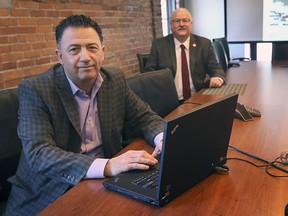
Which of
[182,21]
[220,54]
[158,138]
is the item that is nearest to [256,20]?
[220,54]

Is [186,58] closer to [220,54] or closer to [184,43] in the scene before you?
[184,43]

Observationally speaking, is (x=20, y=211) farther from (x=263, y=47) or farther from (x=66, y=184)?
(x=263, y=47)

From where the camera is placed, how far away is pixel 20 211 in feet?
4.36

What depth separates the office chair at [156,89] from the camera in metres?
2.09

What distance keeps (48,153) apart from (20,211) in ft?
1.06

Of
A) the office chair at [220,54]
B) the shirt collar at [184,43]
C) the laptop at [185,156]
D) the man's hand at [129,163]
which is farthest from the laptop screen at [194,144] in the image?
the office chair at [220,54]

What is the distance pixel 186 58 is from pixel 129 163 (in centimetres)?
209

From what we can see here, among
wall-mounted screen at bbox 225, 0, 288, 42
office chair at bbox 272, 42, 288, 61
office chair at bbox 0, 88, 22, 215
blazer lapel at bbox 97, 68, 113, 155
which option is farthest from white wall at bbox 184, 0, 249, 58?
office chair at bbox 0, 88, 22, 215

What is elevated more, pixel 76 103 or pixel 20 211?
pixel 76 103

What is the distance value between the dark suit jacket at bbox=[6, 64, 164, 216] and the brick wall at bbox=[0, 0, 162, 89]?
1048 mm

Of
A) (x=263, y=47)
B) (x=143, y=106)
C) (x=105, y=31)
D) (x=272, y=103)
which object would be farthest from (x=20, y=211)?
(x=263, y=47)

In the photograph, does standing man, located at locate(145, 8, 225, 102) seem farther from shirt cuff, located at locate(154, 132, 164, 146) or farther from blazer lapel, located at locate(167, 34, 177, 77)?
shirt cuff, located at locate(154, 132, 164, 146)

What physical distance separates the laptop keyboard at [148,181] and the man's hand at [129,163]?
0.05 m

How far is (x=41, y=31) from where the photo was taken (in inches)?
104
